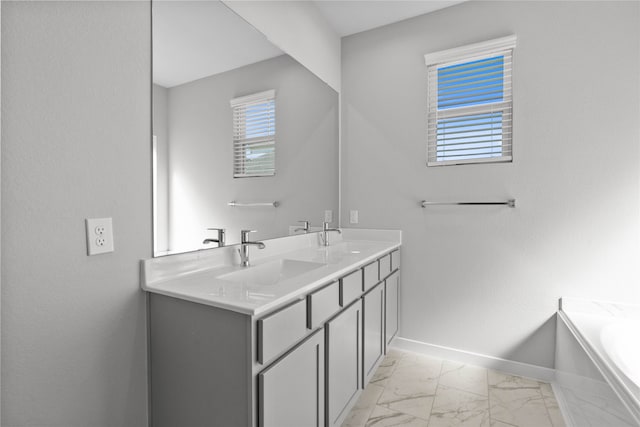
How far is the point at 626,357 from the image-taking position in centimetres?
152

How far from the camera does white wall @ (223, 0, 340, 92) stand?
1752 millimetres

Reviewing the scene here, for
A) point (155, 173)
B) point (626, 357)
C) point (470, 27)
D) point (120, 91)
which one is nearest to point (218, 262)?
point (155, 173)

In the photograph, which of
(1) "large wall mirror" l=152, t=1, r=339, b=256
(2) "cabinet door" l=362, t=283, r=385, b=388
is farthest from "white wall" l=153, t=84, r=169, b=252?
(2) "cabinet door" l=362, t=283, r=385, b=388

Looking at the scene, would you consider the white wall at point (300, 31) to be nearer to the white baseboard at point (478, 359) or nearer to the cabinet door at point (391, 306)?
the cabinet door at point (391, 306)

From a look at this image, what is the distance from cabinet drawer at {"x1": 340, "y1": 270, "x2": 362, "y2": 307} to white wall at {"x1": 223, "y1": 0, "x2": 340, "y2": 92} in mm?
1435

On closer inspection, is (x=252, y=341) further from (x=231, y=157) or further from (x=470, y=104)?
(x=470, y=104)

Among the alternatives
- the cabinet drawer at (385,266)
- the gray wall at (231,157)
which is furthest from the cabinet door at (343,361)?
the gray wall at (231,157)

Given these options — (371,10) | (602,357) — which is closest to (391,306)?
(602,357)

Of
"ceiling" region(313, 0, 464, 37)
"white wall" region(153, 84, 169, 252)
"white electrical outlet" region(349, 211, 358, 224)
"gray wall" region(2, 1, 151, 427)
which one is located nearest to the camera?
"gray wall" region(2, 1, 151, 427)

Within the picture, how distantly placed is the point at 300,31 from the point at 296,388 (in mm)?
2126

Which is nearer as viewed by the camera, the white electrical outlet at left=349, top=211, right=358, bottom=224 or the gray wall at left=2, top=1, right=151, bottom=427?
the gray wall at left=2, top=1, right=151, bottom=427

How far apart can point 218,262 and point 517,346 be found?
204 cm

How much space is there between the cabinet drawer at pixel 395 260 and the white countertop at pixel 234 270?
26 cm

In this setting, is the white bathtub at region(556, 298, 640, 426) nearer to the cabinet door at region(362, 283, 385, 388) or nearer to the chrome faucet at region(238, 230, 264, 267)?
the cabinet door at region(362, 283, 385, 388)
